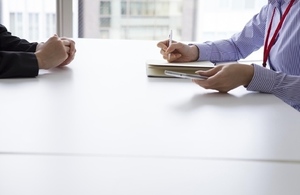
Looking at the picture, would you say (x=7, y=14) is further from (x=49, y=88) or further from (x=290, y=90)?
(x=290, y=90)

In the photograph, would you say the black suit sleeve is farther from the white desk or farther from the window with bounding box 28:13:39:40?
the window with bounding box 28:13:39:40

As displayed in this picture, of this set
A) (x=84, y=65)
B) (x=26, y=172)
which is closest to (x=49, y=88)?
(x=84, y=65)

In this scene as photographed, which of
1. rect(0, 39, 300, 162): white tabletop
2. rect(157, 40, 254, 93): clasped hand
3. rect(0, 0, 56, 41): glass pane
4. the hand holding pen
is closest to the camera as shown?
rect(0, 39, 300, 162): white tabletop

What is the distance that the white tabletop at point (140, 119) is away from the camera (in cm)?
67

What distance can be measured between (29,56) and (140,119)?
0.54 metres

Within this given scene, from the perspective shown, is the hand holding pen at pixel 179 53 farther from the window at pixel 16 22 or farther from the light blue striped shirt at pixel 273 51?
the window at pixel 16 22

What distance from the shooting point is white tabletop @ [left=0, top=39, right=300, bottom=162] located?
2.19 ft

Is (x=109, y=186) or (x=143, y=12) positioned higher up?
(x=143, y=12)

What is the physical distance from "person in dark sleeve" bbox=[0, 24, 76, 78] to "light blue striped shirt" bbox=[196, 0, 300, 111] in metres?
0.47

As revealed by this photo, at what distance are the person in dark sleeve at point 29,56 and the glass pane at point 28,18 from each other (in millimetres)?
1193

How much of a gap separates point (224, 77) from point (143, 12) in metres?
1.85

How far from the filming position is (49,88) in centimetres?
104

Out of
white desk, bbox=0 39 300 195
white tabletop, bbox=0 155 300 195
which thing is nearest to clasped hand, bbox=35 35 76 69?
white desk, bbox=0 39 300 195

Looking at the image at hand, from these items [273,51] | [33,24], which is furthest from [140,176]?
[33,24]
